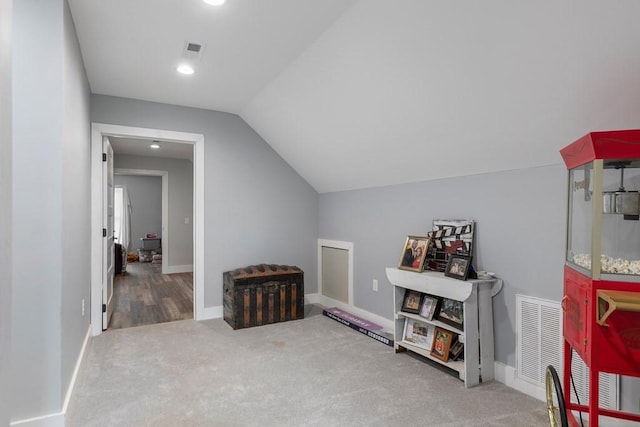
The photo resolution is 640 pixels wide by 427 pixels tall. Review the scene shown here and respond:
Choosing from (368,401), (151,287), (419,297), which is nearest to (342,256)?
(419,297)

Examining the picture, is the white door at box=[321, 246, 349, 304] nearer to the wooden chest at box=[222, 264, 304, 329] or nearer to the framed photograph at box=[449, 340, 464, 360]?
the wooden chest at box=[222, 264, 304, 329]

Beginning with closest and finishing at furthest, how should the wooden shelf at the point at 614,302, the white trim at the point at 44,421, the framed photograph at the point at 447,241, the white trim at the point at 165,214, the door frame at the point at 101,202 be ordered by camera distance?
the wooden shelf at the point at 614,302
the white trim at the point at 44,421
the framed photograph at the point at 447,241
the door frame at the point at 101,202
the white trim at the point at 165,214

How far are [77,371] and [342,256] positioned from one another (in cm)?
274

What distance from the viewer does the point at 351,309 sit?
13.8 ft

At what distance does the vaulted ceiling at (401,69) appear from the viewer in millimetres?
1704

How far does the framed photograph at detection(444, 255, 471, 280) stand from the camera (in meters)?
2.60

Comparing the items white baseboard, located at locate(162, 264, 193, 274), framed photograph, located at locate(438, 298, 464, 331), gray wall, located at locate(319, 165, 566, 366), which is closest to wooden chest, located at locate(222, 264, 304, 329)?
gray wall, located at locate(319, 165, 566, 366)

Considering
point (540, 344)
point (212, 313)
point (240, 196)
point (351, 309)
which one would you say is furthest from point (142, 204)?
point (540, 344)

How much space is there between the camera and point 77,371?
247 cm

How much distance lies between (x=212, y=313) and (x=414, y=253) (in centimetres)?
237

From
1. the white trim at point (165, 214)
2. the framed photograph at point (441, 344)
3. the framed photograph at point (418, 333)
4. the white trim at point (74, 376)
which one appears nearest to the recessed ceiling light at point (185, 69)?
the white trim at point (74, 376)

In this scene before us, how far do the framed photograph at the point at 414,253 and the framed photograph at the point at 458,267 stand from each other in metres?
0.27

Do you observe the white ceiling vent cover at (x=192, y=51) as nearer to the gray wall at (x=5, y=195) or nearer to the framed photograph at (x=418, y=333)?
the gray wall at (x=5, y=195)

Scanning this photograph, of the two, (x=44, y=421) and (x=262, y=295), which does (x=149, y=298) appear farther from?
(x=44, y=421)
